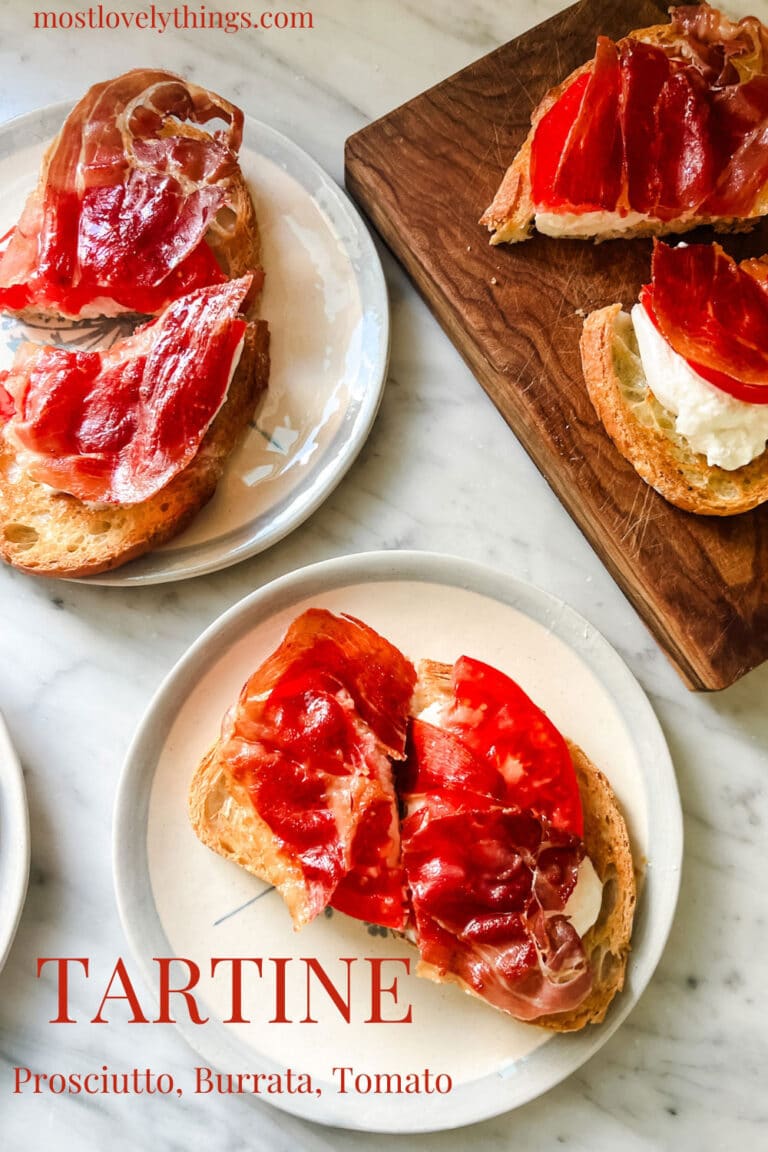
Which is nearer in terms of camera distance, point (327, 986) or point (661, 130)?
point (327, 986)

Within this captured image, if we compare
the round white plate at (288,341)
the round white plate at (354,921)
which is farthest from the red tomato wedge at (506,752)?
the round white plate at (288,341)

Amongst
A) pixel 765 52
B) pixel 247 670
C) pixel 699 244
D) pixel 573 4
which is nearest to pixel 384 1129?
pixel 247 670

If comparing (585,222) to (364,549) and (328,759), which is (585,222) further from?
(328,759)

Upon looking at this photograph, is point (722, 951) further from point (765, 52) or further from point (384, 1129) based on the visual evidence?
point (765, 52)

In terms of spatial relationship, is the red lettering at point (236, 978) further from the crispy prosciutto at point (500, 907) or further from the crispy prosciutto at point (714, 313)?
the crispy prosciutto at point (714, 313)

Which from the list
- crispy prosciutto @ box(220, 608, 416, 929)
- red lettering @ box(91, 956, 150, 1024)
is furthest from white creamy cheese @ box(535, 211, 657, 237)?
red lettering @ box(91, 956, 150, 1024)

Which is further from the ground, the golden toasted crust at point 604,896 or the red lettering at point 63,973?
the golden toasted crust at point 604,896

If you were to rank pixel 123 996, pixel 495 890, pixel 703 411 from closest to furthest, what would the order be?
pixel 495 890 < pixel 703 411 < pixel 123 996

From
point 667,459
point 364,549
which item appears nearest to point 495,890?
point 364,549
